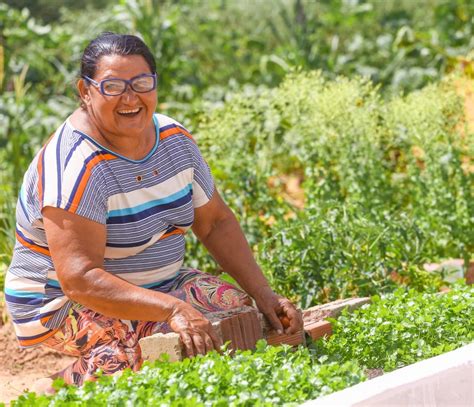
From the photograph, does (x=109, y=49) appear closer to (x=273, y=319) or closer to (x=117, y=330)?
(x=117, y=330)

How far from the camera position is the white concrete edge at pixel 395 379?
2656 millimetres

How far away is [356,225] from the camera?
4.75 metres

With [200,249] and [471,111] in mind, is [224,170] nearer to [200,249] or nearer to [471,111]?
[200,249]

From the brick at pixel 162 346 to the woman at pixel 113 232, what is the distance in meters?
0.08

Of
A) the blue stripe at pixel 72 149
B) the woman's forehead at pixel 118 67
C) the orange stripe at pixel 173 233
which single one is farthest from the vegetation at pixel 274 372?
the woman's forehead at pixel 118 67

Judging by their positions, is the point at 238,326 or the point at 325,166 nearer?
the point at 238,326

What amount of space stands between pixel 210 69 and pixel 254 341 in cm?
870

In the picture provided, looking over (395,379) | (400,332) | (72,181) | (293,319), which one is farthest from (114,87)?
(395,379)

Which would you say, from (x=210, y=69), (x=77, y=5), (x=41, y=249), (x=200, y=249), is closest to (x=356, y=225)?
(x=200, y=249)

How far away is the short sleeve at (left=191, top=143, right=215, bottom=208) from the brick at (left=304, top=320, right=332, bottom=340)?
599 mm

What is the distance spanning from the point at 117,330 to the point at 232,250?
57 centimetres

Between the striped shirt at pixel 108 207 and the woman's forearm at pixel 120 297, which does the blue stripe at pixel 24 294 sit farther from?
the woman's forearm at pixel 120 297

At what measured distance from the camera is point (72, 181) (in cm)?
342

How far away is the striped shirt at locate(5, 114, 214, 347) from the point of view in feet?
11.4
